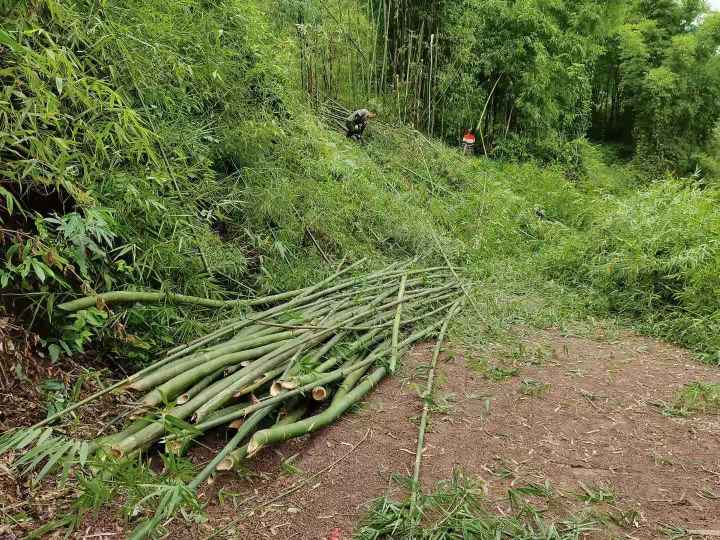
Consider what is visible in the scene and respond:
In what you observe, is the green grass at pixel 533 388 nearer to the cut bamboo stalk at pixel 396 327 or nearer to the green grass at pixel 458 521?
the cut bamboo stalk at pixel 396 327

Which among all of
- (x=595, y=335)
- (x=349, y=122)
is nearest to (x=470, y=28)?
(x=349, y=122)

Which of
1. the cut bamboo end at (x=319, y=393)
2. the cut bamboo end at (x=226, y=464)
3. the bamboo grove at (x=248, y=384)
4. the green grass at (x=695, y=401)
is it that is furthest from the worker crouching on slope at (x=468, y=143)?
the cut bamboo end at (x=226, y=464)

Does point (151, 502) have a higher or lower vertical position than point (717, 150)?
lower

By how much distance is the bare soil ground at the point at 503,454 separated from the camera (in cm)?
172

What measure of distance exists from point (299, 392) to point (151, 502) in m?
0.64

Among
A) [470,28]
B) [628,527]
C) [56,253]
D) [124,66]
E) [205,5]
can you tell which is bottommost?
[628,527]

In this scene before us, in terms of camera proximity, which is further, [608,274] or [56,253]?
[608,274]

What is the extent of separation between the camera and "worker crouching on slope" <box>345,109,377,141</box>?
6.52 metres

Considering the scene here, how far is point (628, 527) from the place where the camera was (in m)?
1.68

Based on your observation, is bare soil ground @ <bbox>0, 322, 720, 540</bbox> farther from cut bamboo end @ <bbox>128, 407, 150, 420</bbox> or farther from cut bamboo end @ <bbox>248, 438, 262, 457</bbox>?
cut bamboo end @ <bbox>128, 407, 150, 420</bbox>

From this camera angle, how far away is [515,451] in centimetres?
208

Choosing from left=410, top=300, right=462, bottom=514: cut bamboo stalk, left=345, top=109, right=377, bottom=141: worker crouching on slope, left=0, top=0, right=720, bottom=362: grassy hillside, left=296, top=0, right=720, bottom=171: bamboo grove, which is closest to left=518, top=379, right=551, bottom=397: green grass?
left=410, top=300, right=462, bottom=514: cut bamboo stalk

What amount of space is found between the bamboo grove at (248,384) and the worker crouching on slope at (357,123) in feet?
12.8

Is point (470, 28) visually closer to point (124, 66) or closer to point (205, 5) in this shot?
point (205, 5)
